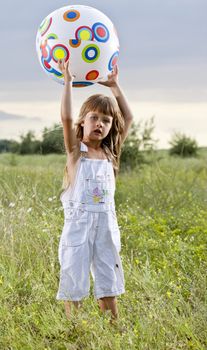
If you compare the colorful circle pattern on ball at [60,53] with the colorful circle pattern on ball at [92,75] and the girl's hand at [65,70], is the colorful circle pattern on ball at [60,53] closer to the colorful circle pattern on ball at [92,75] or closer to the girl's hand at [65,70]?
the girl's hand at [65,70]

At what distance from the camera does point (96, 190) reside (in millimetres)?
3900

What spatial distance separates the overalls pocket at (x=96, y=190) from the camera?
153 inches

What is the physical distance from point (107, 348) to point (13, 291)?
135 cm

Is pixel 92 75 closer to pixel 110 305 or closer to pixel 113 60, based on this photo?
pixel 113 60

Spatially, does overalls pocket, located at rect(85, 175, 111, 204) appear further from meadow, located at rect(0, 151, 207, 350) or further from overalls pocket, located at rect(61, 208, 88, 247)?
meadow, located at rect(0, 151, 207, 350)

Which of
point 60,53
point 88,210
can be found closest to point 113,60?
point 60,53

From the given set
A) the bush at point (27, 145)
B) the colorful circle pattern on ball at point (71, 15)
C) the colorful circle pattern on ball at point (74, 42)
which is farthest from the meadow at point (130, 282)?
the bush at point (27, 145)

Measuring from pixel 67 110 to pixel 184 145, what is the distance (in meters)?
12.5

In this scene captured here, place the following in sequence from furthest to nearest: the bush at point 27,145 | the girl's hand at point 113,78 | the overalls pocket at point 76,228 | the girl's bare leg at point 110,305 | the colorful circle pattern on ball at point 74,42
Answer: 1. the bush at point 27,145
2. the girl's hand at point 113,78
3. the girl's bare leg at point 110,305
4. the colorful circle pattern on ball at point 74,42
5. the overalls pocket at point 76,228

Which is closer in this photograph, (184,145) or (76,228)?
(76,228)

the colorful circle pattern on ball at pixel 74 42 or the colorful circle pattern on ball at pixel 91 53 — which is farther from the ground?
the colorful circle pattern on ball at pixel 74 42

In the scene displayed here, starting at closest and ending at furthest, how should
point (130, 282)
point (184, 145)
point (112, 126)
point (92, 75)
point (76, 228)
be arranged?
1. point (76, 228)
2. point (92, 75)
3. point (112, 126)
4. point (130, 282)
5. point (184, 145)

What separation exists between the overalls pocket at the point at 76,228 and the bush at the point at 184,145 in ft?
40.9

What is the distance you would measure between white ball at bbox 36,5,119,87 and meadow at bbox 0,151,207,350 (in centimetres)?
147
